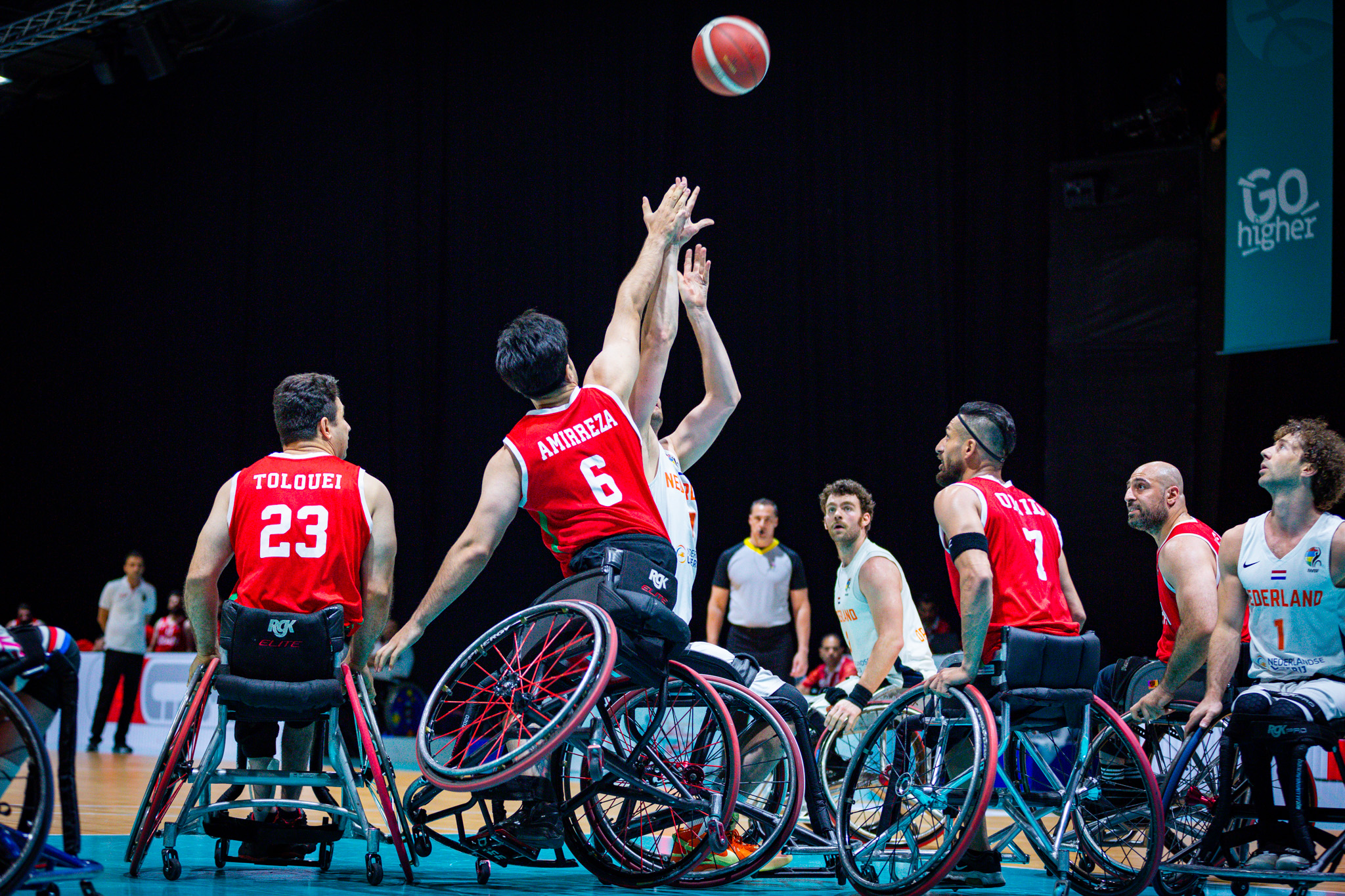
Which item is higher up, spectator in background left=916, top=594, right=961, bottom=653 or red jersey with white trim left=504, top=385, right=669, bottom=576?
red jersey with white trim left=504, top=385, right=669, bottom=576

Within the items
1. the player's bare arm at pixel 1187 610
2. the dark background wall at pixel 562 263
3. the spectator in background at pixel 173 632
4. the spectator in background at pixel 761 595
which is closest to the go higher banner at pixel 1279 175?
the dark background wall at pixel 562 263

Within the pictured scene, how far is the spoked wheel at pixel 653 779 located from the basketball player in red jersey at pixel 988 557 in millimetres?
806

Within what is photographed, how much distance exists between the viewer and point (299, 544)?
4.35 meters

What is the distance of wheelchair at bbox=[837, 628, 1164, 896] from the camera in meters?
3.93

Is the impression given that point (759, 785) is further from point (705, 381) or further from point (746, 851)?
point (705, 381)

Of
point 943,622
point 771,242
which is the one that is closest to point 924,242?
point 771,242

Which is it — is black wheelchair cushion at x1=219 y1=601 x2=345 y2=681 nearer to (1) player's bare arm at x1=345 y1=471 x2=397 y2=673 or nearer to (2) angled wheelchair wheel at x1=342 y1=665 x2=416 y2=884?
(2) angled wheelchair wheel at x1=342 y1=665 x2=416 y2=884

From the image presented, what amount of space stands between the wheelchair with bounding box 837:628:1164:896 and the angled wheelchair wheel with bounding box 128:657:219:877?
6.72 feet

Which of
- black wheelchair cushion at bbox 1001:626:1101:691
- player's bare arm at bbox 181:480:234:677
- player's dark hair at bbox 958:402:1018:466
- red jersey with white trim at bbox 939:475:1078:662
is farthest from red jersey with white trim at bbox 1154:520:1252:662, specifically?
player's bare arm at bbox 181:480:234:677

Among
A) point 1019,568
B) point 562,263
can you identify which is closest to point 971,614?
point 1019,568

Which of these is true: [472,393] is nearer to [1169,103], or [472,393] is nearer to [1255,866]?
[1169,103]

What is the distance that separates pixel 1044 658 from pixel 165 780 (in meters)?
2.81

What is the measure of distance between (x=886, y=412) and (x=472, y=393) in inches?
160

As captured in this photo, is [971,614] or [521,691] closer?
[521,691]
